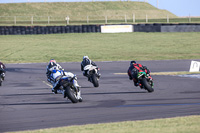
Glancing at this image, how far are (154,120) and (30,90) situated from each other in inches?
318

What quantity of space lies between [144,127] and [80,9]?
86.3 metres

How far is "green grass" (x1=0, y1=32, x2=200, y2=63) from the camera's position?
115 ft

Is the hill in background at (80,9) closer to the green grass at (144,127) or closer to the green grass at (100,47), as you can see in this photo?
the green grass at (100,47)

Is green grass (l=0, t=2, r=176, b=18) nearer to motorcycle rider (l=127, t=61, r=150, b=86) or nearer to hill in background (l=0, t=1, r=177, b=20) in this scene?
hill in background (l=0, t=1, r=177, b=20)

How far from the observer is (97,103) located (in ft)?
43.8

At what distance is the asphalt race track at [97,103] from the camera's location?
→ 1074 centimetres

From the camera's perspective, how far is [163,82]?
62.5 ft

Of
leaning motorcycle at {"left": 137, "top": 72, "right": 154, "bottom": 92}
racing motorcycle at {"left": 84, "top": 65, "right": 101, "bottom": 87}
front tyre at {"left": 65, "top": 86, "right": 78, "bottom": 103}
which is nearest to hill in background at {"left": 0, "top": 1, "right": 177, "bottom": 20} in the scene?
racing motorcycle at {"left": 84, "top": 65, "right": 101, "bottom": 87}

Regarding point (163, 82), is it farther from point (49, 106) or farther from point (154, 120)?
point (154, 120)

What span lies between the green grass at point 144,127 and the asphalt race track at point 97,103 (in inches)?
23.9

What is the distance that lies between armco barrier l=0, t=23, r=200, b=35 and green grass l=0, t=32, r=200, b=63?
790 mm

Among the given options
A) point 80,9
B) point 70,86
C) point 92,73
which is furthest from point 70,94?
point 80,9

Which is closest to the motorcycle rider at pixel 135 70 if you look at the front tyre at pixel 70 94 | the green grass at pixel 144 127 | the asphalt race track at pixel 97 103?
the asphalt race track at pixel 97 103

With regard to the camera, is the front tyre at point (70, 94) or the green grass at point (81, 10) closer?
the front tyre at point (70, 94)
